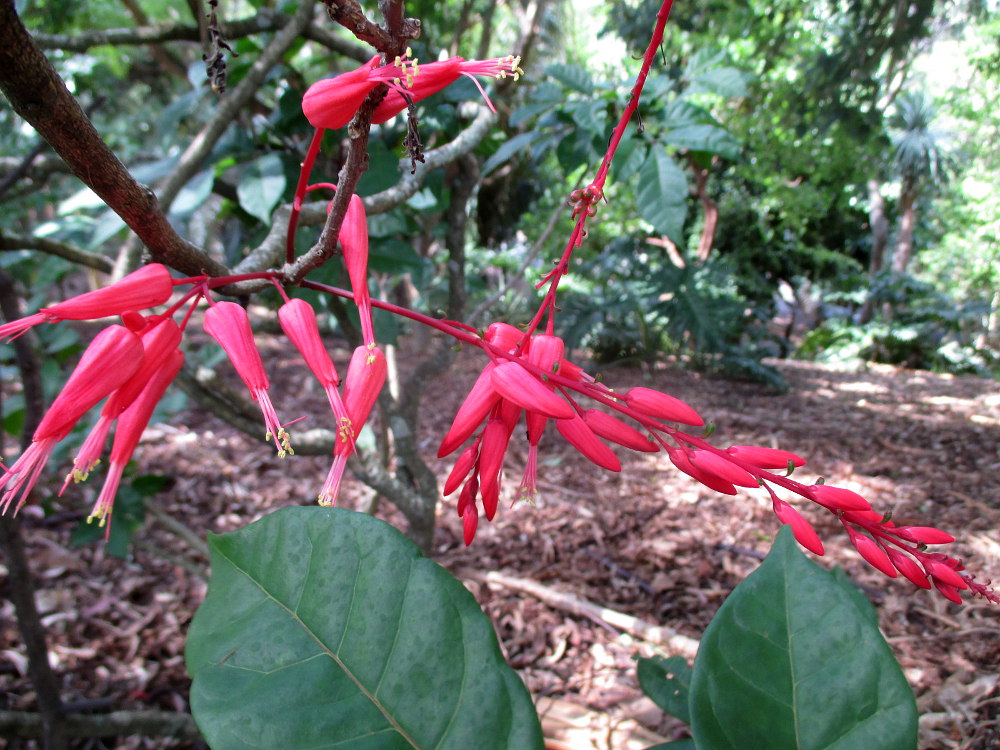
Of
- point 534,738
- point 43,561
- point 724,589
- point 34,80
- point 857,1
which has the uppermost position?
point 857,1

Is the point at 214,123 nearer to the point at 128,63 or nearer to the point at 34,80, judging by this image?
the point at 34,80

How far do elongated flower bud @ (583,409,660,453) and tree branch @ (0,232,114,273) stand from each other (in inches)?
45.0

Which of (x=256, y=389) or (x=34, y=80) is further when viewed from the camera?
(x=256, y=389)

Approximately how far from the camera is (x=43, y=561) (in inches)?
83.4

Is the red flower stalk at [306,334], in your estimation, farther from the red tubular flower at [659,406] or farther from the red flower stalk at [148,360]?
the red tubular flower at [659,406]

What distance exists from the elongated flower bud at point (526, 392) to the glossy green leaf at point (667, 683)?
1.85ft

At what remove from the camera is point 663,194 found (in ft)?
4.15

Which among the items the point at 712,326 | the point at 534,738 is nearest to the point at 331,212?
the point at 534,738

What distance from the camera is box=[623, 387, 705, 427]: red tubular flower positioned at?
0.49 meters

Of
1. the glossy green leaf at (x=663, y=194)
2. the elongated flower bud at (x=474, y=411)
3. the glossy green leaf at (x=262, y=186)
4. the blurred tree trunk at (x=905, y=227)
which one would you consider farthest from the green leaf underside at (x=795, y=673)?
the blurred tree trunk at (x=905, y=227)

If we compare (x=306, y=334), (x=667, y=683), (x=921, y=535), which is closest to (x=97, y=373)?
(x=306, y=334)

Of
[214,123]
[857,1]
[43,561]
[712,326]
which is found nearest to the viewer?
[214,123]

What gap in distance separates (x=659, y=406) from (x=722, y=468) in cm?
8

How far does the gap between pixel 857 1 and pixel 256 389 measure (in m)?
3.61
